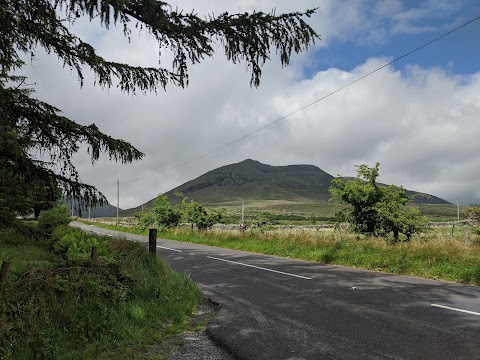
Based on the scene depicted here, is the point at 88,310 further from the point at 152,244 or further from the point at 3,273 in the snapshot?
the point at 152,244

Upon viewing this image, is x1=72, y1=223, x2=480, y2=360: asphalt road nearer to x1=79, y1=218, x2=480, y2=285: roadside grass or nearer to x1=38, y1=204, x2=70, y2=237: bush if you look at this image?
x1=79, y1=218, x2=480, y2=285: roadside grass

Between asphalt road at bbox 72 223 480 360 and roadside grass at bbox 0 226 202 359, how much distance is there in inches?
40.9

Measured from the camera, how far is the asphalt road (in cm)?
491

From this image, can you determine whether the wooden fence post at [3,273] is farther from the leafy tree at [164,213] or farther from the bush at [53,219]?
the leafy tree at [164,213]

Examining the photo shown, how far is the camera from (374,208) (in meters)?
17.9

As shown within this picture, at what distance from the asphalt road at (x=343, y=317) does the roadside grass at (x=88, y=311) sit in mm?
1039

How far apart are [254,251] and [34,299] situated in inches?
620

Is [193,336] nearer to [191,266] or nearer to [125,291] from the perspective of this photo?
[125,291]

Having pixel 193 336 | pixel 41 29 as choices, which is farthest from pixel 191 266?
pixel 41 29

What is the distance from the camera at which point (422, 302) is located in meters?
7.65

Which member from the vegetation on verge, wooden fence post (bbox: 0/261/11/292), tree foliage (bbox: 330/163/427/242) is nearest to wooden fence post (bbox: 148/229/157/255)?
the vegetation on verge

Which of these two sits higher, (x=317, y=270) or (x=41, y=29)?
(x=41, y=29)

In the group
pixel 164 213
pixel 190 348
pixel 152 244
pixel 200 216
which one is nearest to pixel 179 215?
pixel 164 213

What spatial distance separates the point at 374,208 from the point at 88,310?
1520 centimetres
